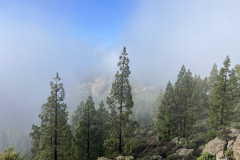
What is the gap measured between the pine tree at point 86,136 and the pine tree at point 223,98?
744 inches

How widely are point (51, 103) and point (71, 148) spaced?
9886 millimetres

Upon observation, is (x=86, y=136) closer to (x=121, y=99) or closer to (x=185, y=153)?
(x=121, y=99)

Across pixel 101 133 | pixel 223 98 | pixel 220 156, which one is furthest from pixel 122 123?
pixel 223 98

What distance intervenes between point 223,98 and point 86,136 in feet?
71.7

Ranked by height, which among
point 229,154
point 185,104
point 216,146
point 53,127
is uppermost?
point 185,104

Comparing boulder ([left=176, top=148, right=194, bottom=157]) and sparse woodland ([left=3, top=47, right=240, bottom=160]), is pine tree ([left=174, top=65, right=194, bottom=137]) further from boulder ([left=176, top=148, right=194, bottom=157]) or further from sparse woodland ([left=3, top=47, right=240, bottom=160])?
boulder ([left=176, top=148, right=194, bottom=157])

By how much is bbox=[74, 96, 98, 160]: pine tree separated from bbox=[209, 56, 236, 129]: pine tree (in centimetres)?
1890

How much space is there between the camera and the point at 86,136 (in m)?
24.5

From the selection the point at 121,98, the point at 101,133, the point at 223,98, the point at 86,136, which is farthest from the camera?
the point at 101,133

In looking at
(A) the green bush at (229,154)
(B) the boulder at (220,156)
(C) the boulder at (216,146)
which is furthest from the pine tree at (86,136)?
(A) the green bush at (229,154)

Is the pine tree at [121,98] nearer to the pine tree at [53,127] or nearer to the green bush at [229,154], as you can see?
the pine tree at [53,127]

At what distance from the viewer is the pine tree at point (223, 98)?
20.7 m

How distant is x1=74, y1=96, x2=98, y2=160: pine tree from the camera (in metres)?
24.2

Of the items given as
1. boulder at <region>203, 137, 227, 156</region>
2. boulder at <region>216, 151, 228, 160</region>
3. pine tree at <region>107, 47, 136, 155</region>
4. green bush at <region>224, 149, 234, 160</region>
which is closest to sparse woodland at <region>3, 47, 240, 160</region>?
pine tree at <region>107, 47, 136, 155</region>
